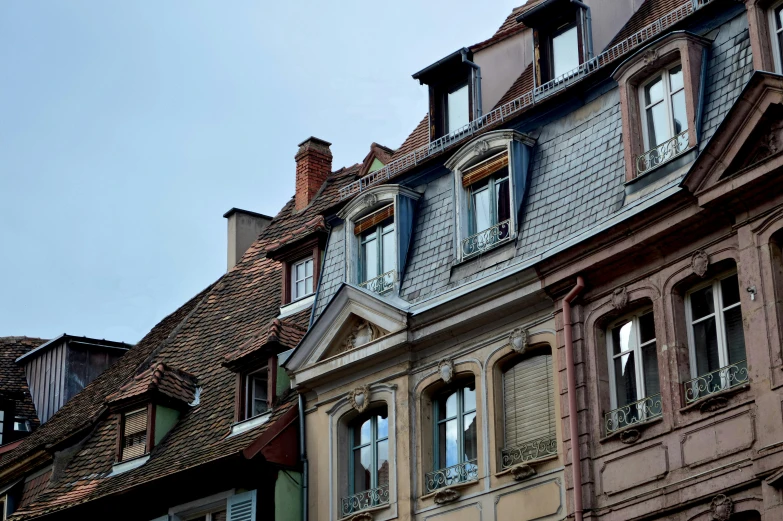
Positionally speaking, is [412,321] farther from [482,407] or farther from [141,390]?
[141,390]

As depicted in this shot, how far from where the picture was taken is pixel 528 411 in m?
25.3

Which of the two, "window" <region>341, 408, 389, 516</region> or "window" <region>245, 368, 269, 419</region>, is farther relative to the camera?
"window" <region>245, 368, 269, 419</region>

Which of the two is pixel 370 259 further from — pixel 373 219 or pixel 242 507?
pixel 242 507

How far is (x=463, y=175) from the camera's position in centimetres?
2806

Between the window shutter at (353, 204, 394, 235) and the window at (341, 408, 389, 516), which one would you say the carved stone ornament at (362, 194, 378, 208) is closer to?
the window shutter at (353, 204, 394, 235)

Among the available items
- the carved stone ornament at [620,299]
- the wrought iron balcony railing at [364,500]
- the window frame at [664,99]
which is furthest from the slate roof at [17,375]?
the window frame at [664,99]

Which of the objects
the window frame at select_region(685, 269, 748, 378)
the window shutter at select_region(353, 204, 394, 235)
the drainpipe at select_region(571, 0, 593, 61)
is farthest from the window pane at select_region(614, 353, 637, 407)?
the window shutter at select_region(353, 204, 394, 235)

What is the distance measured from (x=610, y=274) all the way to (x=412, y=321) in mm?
4559

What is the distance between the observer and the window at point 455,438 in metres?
26.1

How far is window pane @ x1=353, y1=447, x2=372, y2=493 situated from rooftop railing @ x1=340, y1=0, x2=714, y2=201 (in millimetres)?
5278

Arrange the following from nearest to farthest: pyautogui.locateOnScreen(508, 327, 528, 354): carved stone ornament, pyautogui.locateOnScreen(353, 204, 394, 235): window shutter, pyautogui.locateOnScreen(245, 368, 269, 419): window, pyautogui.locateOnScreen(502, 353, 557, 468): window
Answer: pyautogui.locateOnScreen(502, 353, 557, 468): window → pyautogui.locateOnScreen(508, 327, 528, 354): carved stone ornament → pyautogui.locateOnScreen(353, 204, 394, 235): window shutter → pyautogui.locateOnScreen(245, 368, 269, 419): window

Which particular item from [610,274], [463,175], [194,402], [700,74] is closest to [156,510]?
[194,402]

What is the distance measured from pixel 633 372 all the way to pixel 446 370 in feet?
13.5

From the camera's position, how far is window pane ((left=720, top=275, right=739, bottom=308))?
22219 mm
